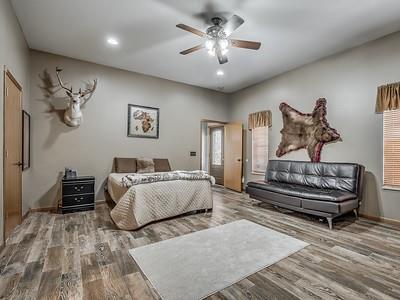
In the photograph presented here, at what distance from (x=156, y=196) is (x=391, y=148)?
13.1ft

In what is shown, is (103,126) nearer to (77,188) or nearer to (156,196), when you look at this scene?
(77,188)

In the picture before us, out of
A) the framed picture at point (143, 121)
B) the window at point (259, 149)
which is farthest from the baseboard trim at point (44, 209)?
the window at point (259, 149)

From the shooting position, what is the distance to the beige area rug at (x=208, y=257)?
183cm

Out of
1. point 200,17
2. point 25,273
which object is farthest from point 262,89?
point 25,273

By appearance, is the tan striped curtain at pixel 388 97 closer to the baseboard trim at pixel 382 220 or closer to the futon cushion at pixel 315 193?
the futon cushion at pixel 315 193

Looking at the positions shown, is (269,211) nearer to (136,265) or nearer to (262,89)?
(136,265)

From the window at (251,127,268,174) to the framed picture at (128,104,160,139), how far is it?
111 inches

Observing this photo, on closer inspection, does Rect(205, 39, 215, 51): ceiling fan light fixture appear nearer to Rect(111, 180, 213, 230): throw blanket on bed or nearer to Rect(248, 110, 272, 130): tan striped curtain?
Rect(111, 180, 213, 230): throw blanket on bed

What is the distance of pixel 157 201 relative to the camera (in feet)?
11.1

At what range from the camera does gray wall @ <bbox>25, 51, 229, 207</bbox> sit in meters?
4.09

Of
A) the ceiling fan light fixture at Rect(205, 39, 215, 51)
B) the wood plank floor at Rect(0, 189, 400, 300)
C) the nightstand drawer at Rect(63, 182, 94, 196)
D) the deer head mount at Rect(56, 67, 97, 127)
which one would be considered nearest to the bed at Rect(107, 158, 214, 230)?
the wood plank floor at Rect(0, 189, 400, 300)

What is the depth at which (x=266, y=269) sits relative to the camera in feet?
6.86

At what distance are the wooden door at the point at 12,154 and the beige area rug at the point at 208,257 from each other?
71.6 inches

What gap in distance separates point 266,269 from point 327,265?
679mm
